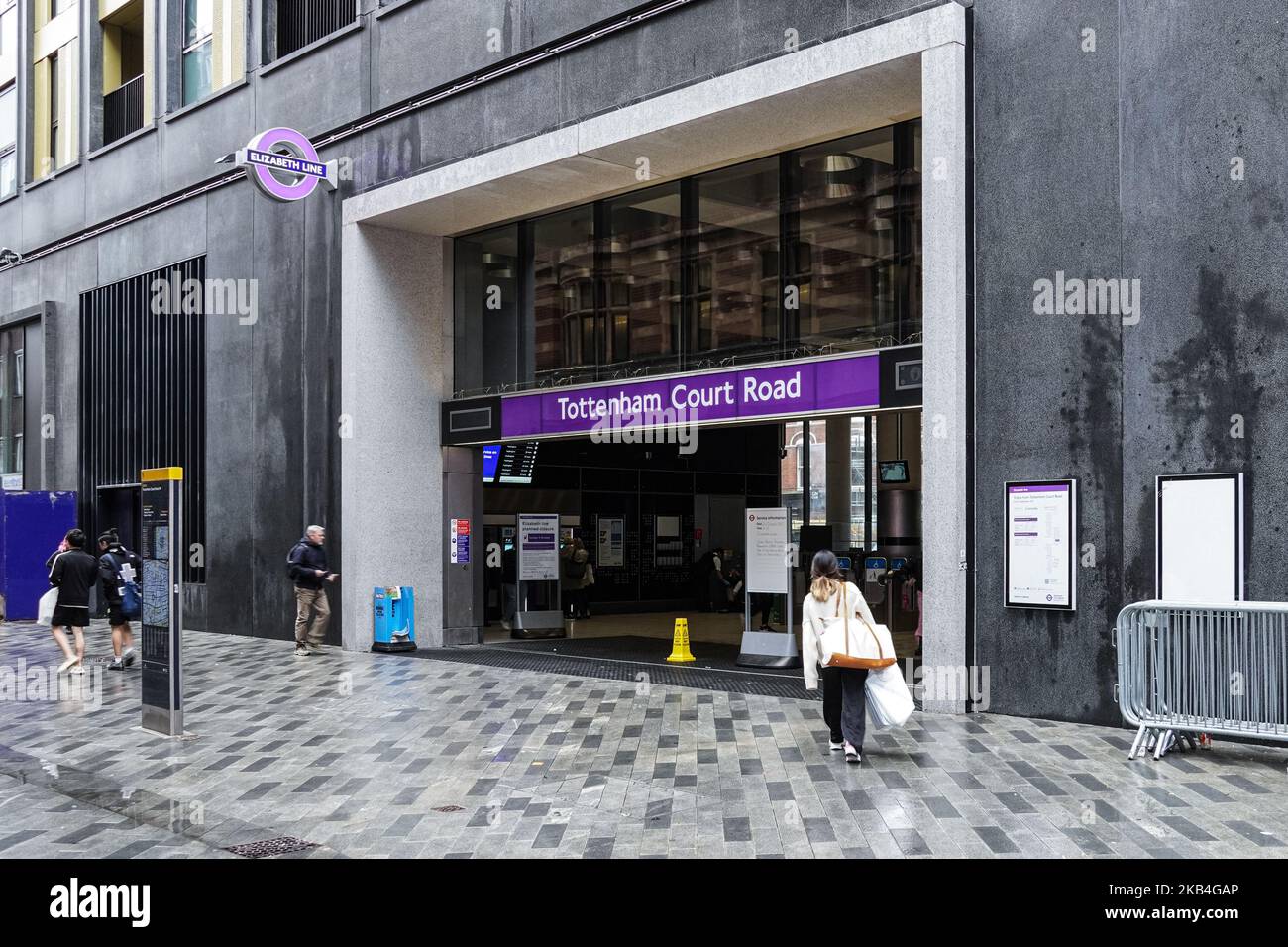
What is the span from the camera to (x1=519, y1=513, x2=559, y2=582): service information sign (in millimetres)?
18375

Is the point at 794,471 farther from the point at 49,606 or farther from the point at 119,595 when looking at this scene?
the point at 49,606

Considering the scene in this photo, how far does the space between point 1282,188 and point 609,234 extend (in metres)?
8.71

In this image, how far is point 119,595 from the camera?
1427 centimetres

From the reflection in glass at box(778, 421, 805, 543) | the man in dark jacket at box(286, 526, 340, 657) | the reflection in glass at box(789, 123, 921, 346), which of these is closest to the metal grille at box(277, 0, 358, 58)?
the man in dark jacket at box(286, 526, 340, 657)

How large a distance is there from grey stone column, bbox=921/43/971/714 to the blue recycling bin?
8102 millimetres

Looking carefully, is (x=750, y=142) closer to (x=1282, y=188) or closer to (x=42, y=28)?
Result: (x=1282, y=188)

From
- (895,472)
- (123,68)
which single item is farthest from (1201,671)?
(123,68)

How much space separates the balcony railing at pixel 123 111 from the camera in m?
22.8

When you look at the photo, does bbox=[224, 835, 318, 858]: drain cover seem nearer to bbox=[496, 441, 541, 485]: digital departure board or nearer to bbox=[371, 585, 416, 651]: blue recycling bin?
bbox=[371, 585, 416, 651]: blue recycling bin

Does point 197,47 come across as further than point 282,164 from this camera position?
Yes

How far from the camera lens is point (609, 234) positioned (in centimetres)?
1596

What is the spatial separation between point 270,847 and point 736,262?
368 inches

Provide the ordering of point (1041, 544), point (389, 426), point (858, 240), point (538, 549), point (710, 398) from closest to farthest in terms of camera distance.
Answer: point (1041, 544) → point (858, 240) → point (710, 398) → point (389, 426) → point (538, 549)

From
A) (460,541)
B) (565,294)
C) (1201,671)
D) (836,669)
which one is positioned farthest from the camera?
(460,541)
